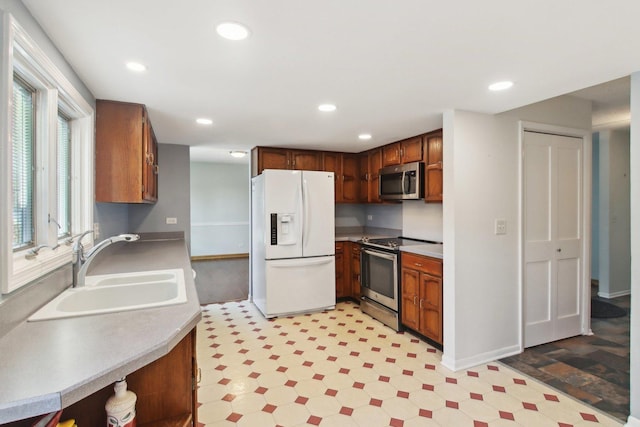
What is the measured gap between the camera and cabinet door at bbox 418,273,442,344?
294 cm

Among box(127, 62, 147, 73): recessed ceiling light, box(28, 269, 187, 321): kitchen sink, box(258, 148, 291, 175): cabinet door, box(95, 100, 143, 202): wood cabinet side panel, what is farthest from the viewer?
box(258, 148, 291, 175): cabinet door

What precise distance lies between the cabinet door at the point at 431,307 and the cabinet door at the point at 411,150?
1.37 meters

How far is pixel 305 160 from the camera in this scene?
14.9ft

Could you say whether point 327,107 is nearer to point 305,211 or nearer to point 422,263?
point 305,211

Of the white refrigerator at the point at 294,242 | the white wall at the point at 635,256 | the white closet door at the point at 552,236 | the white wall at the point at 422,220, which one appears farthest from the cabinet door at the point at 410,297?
the white wall at the point at 635,256

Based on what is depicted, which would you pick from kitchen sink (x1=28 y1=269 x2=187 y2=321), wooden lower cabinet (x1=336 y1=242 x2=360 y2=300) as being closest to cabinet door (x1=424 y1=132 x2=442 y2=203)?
wooden lower cabinet (x1=336 y1=242 x2=360 y2=300)

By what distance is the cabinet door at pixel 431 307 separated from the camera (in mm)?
2941

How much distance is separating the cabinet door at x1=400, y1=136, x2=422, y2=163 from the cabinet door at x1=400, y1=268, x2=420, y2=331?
1.29 meters

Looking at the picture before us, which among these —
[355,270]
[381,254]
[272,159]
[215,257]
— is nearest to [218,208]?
[215,257]

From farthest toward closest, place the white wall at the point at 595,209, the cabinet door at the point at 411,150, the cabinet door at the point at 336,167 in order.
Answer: the white wall at the point at 595,209
the cabinet door at the point at 336,167
the cabinet door at the point at 411,150

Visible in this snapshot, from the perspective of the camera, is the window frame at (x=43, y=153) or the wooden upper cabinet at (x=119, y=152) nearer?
the window frame at (x=43, y=153)

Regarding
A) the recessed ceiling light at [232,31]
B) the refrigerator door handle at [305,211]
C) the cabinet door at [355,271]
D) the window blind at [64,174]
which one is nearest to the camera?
the recessed ceiling light at [232,31]

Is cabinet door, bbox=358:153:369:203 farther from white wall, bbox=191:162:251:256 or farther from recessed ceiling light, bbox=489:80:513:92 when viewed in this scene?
white wall, bbox=191:162:251:256

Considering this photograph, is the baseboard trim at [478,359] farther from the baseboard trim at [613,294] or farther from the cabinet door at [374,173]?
the baseboard trim at [613,294]
